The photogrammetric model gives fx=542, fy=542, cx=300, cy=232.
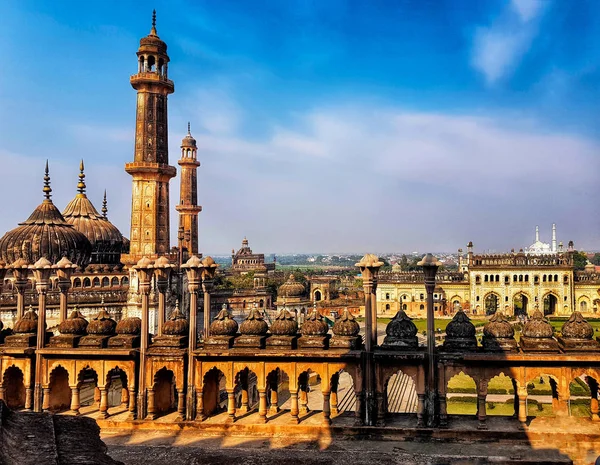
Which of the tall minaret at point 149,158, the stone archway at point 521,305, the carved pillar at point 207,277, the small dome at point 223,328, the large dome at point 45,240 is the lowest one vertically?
the stone archway at point 521,305

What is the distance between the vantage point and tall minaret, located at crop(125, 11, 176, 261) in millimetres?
30109

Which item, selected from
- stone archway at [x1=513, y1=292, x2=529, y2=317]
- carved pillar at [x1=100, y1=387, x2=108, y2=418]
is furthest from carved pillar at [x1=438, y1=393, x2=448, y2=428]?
stone archway at [x1=513, y1=292, x2=529, y2=317]

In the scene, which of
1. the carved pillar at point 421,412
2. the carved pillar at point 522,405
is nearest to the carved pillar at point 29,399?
the carved pillar at point 421,412

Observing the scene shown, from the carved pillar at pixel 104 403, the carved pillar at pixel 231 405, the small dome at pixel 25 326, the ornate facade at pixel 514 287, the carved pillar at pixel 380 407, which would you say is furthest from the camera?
the ornate facade at pixel 514 287

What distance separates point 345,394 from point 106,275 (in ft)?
61.2

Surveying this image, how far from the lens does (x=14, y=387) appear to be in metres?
13.0

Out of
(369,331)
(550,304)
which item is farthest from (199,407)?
(550,304)

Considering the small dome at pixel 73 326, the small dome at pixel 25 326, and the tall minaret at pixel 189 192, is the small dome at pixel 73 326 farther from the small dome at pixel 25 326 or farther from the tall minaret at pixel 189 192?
the tall minaret at pixel 189 192

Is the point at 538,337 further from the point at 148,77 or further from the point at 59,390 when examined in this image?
the point at 148,77

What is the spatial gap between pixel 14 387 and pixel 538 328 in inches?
471

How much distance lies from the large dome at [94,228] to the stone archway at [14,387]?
79.3ft

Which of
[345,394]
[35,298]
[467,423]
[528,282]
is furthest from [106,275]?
[528,282]

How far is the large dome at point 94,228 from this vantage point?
1464 inches

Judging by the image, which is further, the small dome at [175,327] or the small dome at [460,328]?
the small dome at [175,327]
